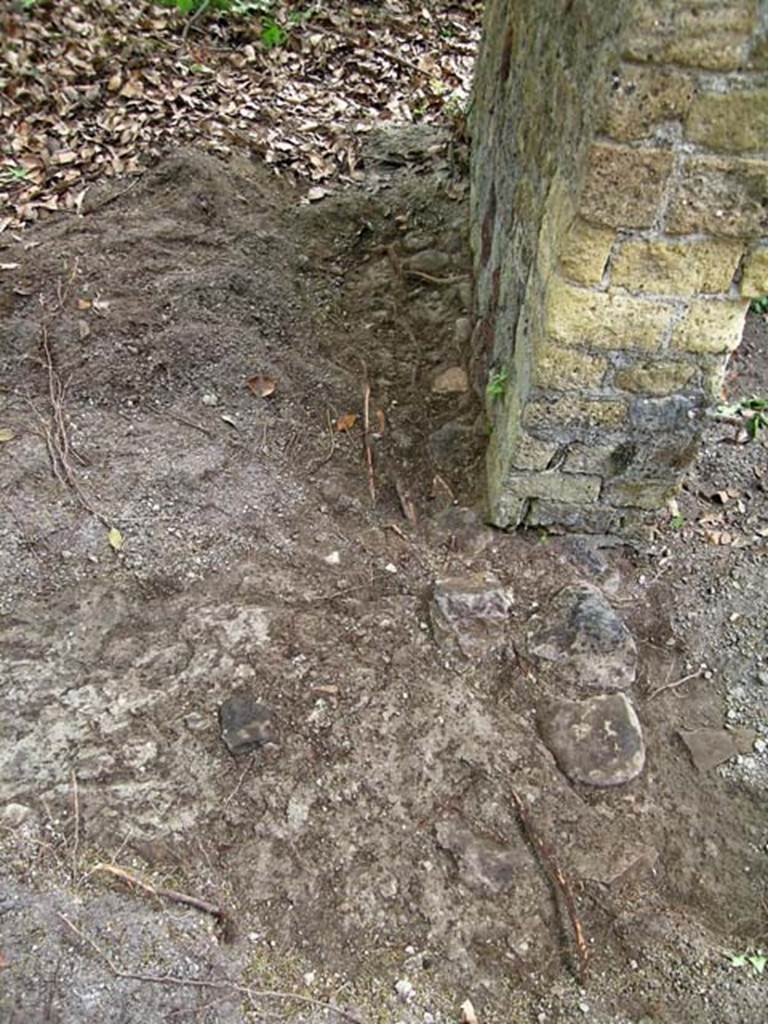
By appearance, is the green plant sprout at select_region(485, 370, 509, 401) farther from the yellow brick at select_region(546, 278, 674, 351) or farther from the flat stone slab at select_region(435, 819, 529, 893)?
the flat stone slab at select_region(435, 819, 529, 893)

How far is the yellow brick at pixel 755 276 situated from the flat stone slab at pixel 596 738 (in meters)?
1.20

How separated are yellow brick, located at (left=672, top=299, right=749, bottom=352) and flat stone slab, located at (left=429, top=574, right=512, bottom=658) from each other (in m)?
0.95

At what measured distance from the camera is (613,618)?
277cm

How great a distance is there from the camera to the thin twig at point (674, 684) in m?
Answer: 2.67

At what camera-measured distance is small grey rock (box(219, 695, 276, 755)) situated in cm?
244

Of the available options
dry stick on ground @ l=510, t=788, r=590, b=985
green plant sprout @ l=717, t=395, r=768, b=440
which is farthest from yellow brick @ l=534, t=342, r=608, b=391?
dry stick on ground @ l=510, t=788, r=590, b=985

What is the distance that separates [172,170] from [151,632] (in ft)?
8.27

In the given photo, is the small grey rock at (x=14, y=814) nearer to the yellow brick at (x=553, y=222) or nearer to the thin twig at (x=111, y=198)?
the yellow brick at (x=553, y=222)

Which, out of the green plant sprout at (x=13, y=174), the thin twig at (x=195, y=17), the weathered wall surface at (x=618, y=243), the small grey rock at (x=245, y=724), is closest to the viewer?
the weathered wall surface at (x=618, y=243)

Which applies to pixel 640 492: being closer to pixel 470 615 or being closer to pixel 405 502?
pixel 470 615

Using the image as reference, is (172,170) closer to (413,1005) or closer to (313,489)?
(313,489)

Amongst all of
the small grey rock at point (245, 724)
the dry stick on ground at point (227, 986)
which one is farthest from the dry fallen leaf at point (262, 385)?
the dry stick on ground at point (227, 986)

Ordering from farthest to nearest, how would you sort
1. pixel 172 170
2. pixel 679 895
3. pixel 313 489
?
pixel 172 170 → pixel 313 489 → pixel 679 895

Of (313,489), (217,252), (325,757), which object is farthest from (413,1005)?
(217,252)
